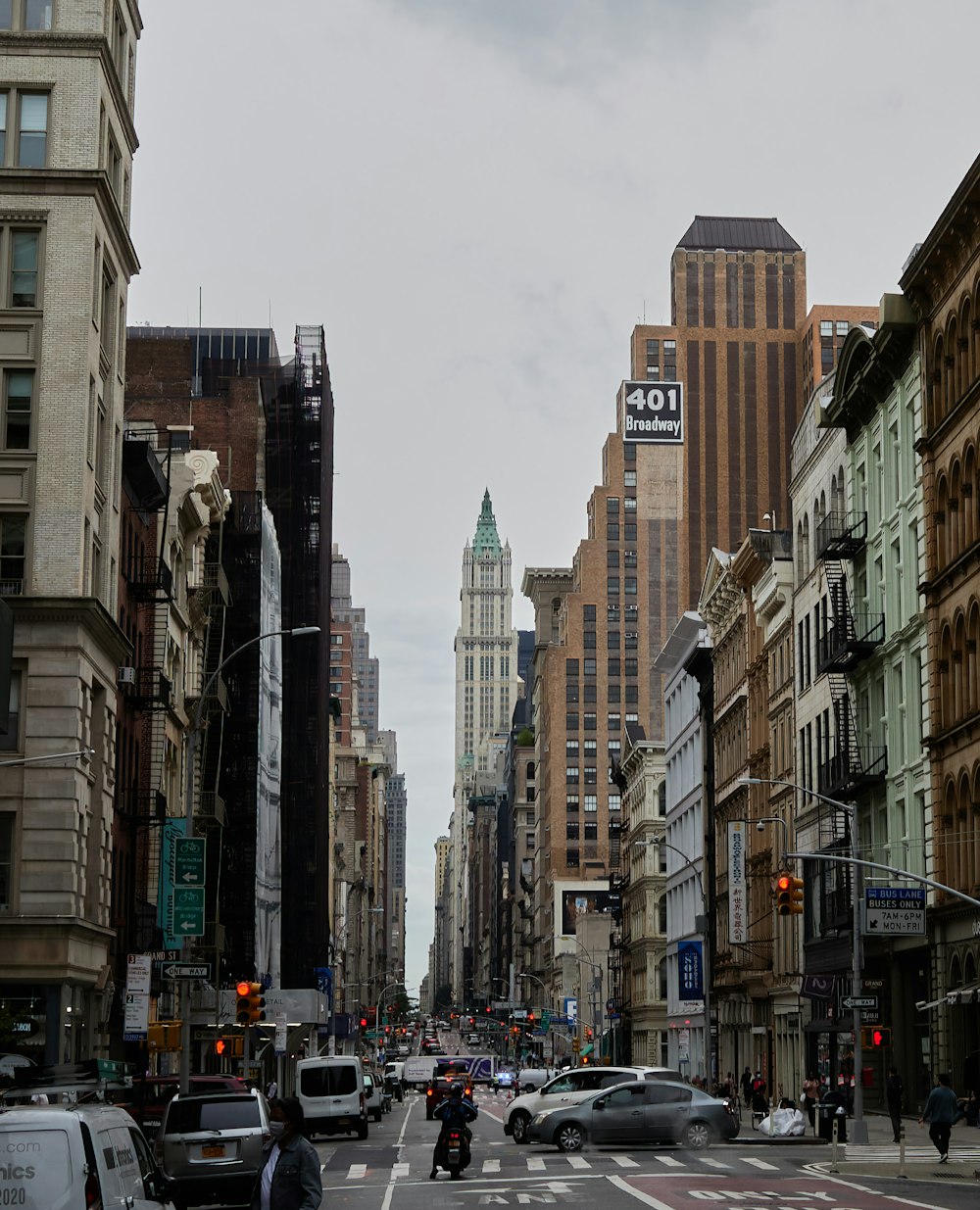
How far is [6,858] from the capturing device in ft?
150

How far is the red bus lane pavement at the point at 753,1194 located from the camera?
26906 mm

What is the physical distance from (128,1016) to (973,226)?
97.5 ft

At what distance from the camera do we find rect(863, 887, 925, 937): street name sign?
46.0 metres

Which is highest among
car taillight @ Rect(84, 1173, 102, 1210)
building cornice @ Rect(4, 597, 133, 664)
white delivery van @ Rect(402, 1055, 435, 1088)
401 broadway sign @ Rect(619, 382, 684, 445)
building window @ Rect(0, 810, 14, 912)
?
401 broadway sign @ Rect(619, 382, 684, 445)

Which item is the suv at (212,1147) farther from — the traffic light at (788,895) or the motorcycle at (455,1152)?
the traffic light at (788,895)

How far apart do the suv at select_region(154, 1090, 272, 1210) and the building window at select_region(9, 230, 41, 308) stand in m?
25.9

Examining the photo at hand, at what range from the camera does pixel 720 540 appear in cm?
17638

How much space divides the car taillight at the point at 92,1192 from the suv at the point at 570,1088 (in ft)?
92.0

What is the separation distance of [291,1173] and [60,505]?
34.1 m

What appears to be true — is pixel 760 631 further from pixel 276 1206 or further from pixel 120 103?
pixel 276 1206

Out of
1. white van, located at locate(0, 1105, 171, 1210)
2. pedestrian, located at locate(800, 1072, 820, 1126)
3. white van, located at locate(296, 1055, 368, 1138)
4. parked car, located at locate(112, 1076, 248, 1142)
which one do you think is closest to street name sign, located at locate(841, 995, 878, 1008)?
pedestrian, located at locate(800, 1072, 820, 1126)

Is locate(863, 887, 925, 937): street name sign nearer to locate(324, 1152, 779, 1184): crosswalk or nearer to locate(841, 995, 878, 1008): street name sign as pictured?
locate(841, 995, 878, 1008): street name sign

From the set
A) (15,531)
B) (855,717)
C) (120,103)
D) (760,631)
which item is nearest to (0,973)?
(15,531)

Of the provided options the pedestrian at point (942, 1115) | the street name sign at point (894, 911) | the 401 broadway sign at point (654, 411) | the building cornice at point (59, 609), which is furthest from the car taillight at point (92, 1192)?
the 401 broadway sign at point (654, 411)
